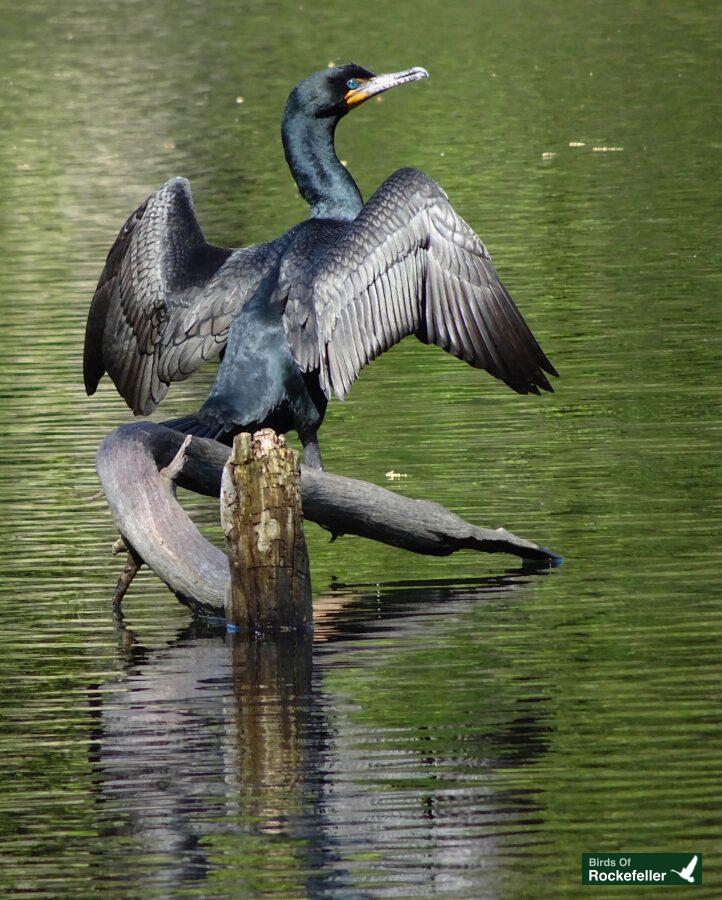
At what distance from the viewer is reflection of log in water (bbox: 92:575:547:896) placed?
6.11m

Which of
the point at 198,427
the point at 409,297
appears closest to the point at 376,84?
the point at 409,297

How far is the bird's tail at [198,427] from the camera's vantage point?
30.8ft

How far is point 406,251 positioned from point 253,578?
6.18ft

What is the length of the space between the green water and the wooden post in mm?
202

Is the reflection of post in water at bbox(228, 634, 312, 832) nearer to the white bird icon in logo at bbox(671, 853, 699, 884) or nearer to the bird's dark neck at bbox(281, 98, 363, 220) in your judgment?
the white bird icon in logo at bbox(671, 853, 699, 884)

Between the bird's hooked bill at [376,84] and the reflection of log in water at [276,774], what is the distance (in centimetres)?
305

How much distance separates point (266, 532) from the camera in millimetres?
8445

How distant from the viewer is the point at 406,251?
9.71m

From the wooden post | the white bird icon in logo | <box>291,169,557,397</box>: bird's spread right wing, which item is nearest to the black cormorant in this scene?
<box>291,169,557,397</box>: bird's spread right wing

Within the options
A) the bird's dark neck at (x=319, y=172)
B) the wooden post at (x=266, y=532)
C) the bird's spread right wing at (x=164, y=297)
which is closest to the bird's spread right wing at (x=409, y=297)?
the bird's spread right wing at (x=164, y=297)

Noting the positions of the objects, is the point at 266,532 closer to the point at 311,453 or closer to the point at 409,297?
the point at 311,453

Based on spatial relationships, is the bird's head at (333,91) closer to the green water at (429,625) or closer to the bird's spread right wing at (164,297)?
the bird's spread right wing at (164,297)

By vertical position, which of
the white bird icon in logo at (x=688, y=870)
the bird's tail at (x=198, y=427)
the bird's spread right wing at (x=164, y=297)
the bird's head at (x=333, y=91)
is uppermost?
the bird's head at (x=333, y=91)

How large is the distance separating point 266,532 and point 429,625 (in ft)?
2.44
